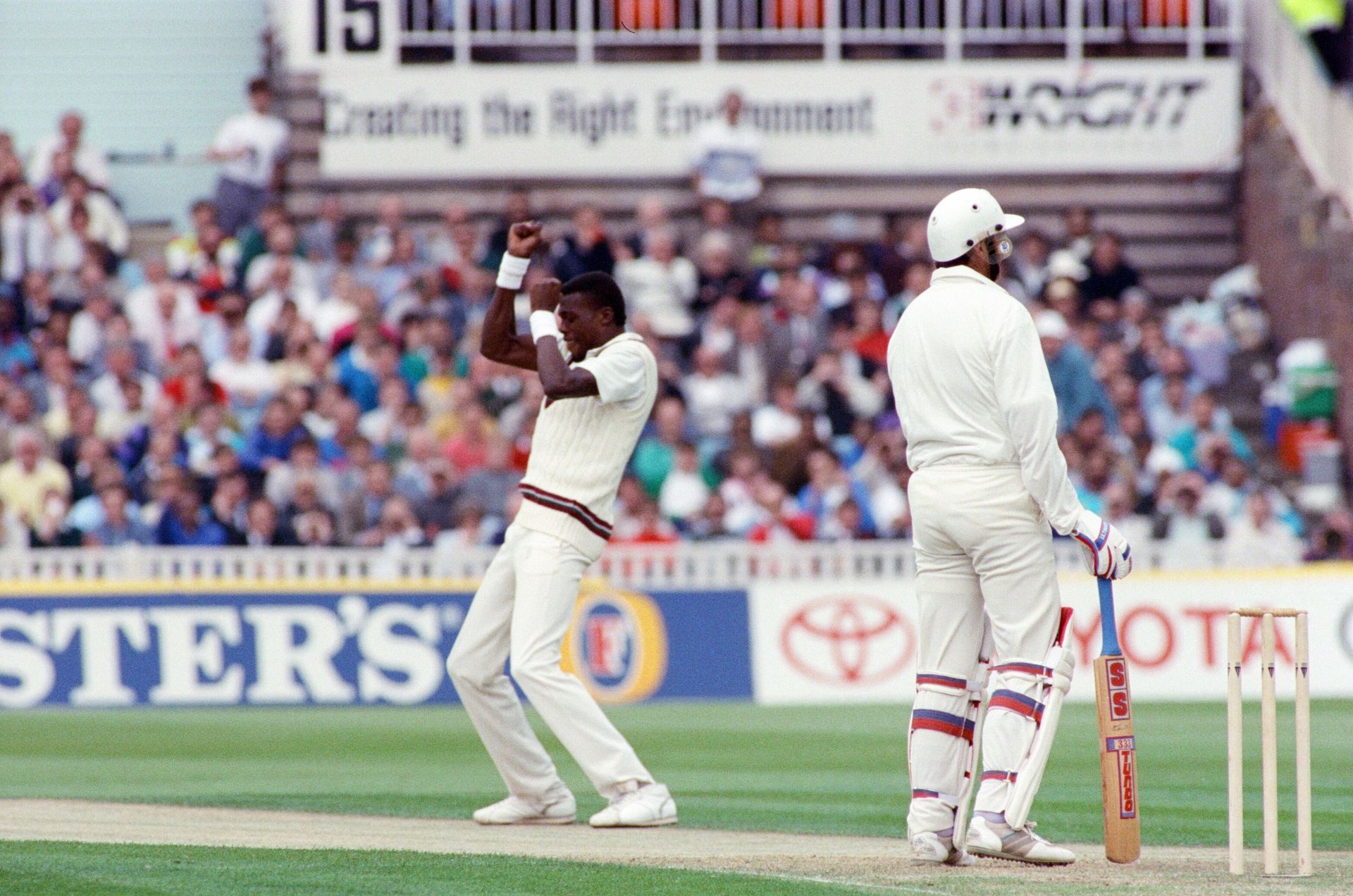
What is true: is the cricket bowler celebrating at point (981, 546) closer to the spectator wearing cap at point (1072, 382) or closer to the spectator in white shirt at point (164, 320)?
the spectator wearing cap at point (1072, 382)

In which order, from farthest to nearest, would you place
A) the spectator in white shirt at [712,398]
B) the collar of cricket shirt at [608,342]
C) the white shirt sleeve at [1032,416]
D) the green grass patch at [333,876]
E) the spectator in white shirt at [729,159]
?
the spectator in white shirt at [729,159] < the spectator in white shirt at [712,398] < the collar of cricket shirt at [608,342] < the white shirt sleeve at [1032,416] < the green grass patch at [333,876]

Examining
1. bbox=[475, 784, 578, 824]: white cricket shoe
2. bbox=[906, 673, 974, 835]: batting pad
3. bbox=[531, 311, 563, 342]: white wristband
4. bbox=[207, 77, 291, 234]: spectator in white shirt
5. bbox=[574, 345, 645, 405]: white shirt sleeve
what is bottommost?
bbox=[475, 784, 578, 824]: white cricket shoe

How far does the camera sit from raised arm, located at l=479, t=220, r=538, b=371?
28.8 ft

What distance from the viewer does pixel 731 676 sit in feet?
53.6

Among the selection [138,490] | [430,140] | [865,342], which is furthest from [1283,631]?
[430,140]

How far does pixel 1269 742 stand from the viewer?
23.0 ft

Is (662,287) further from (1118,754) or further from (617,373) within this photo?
(1118,754)

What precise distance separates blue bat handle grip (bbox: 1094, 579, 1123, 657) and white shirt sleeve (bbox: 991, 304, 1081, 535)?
26 centimetres

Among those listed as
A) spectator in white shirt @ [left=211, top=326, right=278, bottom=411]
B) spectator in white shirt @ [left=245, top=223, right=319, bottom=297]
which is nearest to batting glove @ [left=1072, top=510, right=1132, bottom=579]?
spectator in white shirt @ [left=211, top=326, right=278, bottom=411]

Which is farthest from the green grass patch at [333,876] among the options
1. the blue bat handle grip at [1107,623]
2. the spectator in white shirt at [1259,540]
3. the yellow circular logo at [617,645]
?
the spectator in white shirt at [1259,540]

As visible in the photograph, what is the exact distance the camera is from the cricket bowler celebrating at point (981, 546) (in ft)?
23.8

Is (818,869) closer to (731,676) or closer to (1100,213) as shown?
(731,676)

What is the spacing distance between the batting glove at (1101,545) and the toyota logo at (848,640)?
29.2 feet

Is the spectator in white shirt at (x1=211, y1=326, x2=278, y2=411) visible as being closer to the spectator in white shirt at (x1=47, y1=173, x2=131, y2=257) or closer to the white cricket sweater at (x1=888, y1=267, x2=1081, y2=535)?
the spectator in white shirt at (x1=47, y1=173, x2=131, y2=257)
